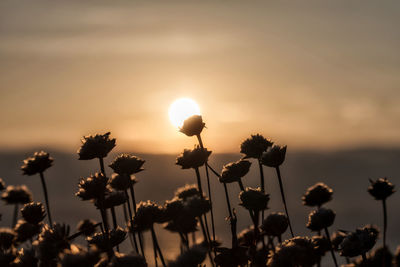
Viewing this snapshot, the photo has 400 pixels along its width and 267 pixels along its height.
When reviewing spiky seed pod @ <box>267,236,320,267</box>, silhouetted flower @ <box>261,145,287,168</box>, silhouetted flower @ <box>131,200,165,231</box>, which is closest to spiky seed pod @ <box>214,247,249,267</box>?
spiky seed pod @ <box>267,236,320,267</box>

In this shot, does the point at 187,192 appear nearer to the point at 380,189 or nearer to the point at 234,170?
the point at 234,170

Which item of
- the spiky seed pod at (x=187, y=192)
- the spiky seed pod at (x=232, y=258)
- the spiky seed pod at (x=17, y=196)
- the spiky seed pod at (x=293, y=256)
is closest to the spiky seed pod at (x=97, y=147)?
the spiky seed pod at (x=187, y=192)

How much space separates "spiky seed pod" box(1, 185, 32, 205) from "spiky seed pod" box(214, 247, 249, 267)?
549 centimetres

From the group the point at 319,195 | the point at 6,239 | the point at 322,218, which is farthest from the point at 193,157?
the point at 6,239

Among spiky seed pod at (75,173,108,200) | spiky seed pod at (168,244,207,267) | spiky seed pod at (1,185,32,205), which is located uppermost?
spiky seed pod at (75,173,108,200)

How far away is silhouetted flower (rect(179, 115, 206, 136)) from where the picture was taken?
7.66 m

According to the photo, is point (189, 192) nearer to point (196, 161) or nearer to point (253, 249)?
point (196, 161)

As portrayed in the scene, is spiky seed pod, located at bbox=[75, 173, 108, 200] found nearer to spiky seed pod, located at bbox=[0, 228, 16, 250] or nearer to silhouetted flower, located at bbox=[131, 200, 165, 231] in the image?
silhouetted flower, located at bbox=[131, 200, 165, 231]

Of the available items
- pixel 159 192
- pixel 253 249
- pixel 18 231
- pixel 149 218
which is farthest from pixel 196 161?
pixel 159 192

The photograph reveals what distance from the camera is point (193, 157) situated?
280 inches

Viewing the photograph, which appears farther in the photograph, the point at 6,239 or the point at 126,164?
the point at 6,239

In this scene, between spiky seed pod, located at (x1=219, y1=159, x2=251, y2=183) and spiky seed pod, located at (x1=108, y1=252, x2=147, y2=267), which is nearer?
spiky seed pod, located at (x1=108, y1=252, x2=147, y2=267)

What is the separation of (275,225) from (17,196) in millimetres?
5323

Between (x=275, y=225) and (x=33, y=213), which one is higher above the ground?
(x=33, y=213)
